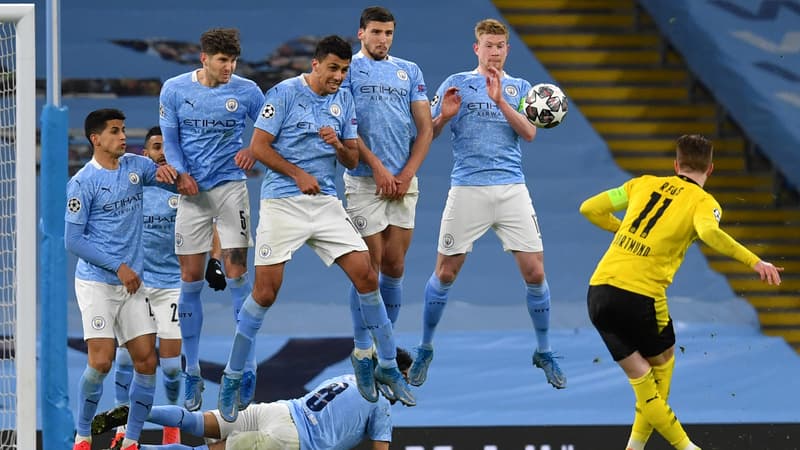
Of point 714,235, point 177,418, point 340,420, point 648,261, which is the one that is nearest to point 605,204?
point 648,261

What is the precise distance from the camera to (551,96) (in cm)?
824

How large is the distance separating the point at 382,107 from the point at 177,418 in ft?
8.15

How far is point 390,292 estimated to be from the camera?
8531 millimetres

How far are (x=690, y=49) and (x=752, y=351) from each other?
10.7 ft

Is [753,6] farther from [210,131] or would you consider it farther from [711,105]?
[210,131]

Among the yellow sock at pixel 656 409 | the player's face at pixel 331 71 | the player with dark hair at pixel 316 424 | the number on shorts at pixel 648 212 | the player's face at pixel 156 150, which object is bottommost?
the player with dark hair at pixel 316 424

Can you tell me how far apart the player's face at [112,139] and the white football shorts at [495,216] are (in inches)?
84.2

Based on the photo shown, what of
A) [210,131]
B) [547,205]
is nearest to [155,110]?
[547,205]

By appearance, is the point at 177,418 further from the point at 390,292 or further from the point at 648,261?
the point at 648,261

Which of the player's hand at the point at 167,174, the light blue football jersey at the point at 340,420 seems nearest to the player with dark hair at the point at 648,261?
the light blue football jersey at the point at 340,420

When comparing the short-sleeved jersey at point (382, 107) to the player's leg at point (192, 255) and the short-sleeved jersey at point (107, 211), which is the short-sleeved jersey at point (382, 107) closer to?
the player's leg at point (192, 255)

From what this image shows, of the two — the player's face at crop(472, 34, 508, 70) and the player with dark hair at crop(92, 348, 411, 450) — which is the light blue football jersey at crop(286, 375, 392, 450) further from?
the player's face at crop(472, 34, 508, 70)

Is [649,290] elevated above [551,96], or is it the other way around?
[551,96]

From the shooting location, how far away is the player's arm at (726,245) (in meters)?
7.18
